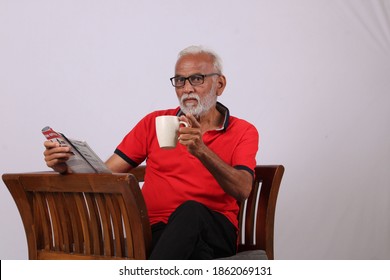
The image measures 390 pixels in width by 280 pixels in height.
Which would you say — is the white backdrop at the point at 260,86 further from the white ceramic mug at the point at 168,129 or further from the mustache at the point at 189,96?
the white ceramic mug at the point at 168,129

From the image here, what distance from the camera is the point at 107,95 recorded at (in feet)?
11.0

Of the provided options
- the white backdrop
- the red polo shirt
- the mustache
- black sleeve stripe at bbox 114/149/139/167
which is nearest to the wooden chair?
the red polo shirt

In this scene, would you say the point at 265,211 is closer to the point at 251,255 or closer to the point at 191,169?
the point at 251,255

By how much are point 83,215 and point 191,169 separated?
49 cm

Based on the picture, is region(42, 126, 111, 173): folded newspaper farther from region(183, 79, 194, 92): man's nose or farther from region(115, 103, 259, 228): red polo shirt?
region(183, 79, 194, 92): man's nose

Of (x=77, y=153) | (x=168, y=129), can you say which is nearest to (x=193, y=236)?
(x=168, y=129)

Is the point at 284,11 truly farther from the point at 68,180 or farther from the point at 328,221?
the point at 68,180

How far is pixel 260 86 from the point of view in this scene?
11.3ft

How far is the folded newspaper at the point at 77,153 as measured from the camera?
1.94 metres

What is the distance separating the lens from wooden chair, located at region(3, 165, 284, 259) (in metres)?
1.74

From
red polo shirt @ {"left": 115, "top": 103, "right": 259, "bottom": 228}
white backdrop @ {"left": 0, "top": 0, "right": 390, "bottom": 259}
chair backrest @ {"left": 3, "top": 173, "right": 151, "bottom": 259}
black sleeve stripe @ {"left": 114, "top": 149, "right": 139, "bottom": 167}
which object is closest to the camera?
chair backrest @ {"left": 3, "top": 173, "right": 151, "bottom": 259}

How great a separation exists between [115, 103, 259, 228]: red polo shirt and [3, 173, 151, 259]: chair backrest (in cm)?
34

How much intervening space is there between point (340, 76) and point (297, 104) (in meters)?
0.29
